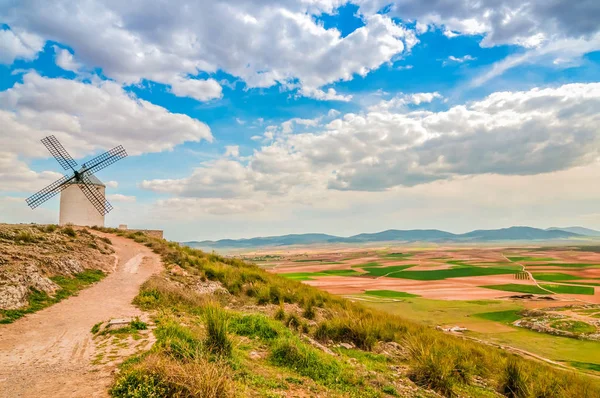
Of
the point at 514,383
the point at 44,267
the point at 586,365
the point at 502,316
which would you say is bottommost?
the point at 502,316

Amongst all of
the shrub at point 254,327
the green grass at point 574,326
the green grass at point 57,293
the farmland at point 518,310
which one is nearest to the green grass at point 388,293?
the farmland at point 518,310

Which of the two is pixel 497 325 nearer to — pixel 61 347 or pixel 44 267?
pixel 61 347

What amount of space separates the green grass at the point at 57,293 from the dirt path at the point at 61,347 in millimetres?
334

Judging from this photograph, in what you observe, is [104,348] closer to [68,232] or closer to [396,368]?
[396,368]

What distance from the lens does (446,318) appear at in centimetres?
3534

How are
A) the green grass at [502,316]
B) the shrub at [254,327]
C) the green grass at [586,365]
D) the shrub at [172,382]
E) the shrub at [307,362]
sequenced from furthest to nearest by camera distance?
1. the green grass at [502,316]
2. the green grass at [586,365]
3. the shrub at [254,327]
4. the shrub at [307,362]
5. the shrub at [172,382]

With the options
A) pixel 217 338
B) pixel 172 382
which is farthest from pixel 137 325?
pixel 172 382

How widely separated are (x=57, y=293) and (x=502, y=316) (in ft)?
129

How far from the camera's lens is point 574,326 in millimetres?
28328

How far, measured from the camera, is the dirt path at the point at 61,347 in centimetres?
625

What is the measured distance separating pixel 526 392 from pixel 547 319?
1077 inches

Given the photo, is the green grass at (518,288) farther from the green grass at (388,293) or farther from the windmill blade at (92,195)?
the windmill blade at (92,195)

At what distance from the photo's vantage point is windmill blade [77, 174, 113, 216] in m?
41.6

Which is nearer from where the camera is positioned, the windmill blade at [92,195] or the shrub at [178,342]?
the shrub at [178,342]
